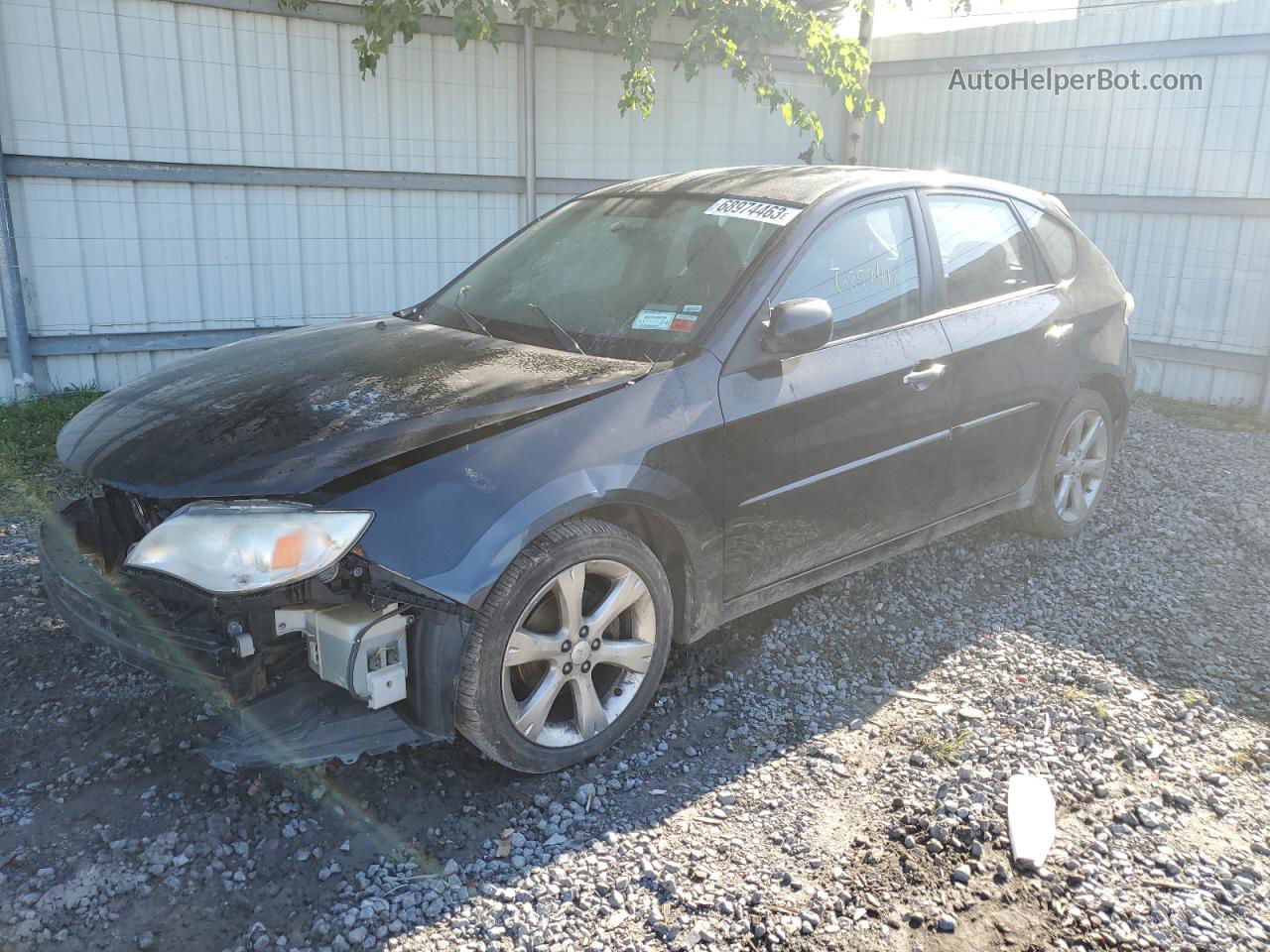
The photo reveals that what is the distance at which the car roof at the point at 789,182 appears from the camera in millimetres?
3852

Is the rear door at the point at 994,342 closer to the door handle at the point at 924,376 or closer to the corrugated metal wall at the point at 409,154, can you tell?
the door handle at the point at 924,376

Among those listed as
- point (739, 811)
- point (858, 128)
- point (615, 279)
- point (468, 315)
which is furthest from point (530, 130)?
point (739, 811)

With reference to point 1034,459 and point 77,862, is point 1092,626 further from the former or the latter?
point 77,862

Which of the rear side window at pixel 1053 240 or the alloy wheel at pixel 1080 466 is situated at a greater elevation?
the rear side window at pixel 1053 240

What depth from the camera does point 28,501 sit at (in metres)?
5.36

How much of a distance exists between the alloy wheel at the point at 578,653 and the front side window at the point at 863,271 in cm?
117

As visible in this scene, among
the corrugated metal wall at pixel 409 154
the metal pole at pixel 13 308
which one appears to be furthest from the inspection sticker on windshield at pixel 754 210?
the metal pole at pixel 13 308

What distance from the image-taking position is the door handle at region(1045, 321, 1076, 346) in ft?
14.9

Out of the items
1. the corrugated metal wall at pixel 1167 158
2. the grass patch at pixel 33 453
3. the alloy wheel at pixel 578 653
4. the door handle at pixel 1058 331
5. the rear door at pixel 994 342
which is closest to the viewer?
the alloy wheel at pixel 578 653

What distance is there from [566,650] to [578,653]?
5 cm

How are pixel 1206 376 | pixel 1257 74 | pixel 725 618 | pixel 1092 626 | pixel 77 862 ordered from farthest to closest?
pixel 1206 376
pixel 1257 74
pixel 1092 626
pixel 725 618
pixel 77 862

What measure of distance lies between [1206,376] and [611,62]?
581 centimetres

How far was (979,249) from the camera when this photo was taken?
4355mm

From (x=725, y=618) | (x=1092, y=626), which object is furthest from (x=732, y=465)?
(x=1092, y=626)
